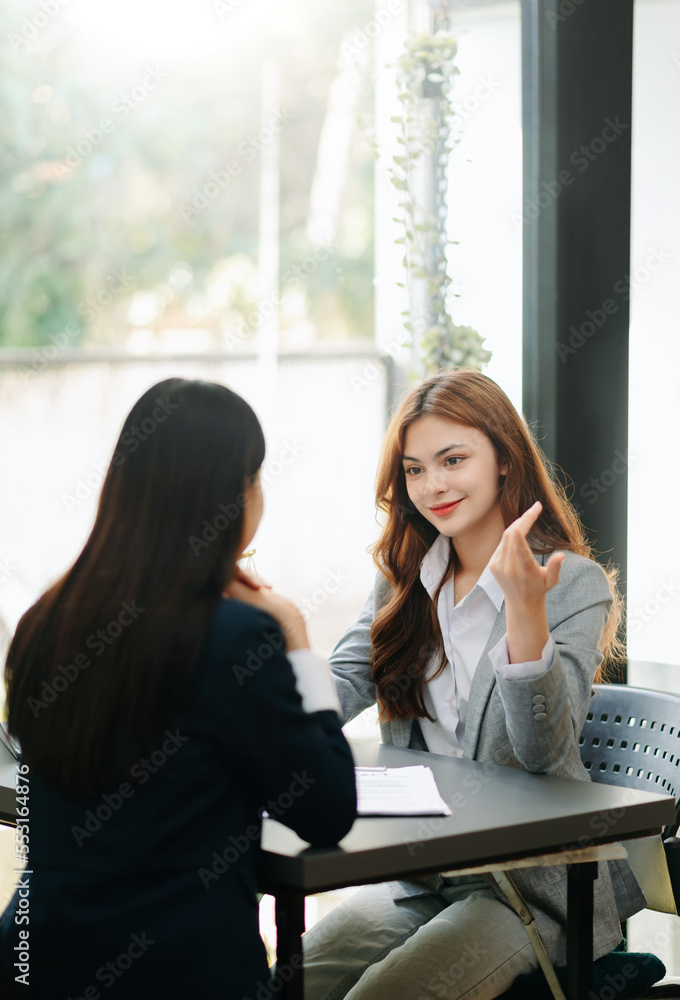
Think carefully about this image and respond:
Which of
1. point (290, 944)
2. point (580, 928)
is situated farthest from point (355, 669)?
point (290, 944)

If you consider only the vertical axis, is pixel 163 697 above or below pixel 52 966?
above

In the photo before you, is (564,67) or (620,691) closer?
(620,691)

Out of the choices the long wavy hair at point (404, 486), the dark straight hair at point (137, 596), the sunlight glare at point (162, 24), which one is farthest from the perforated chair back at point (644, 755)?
the sunlight glare at point (162, 24)

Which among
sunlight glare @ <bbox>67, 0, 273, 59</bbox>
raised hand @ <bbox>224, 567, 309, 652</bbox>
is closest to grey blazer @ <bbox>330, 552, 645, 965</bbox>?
raised hand @ <bbox>224, 567, 309, 652</bbox>

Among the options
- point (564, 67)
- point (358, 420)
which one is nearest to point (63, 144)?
point (358, 420)

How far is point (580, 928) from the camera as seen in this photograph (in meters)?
1.43

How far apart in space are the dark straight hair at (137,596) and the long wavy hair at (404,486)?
2.41 ft

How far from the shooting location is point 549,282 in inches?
92.8

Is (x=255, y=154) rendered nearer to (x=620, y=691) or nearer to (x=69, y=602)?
(x=620, y=691)

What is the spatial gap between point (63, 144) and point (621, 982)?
529 cm

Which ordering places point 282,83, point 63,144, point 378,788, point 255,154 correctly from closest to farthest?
point 378,788
point 63,144
point 282,83
point 255,154

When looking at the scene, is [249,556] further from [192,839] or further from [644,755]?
[644,755]

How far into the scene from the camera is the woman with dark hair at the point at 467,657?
4.88ft

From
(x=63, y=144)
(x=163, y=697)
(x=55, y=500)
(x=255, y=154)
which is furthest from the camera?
(x=255, y=154)
